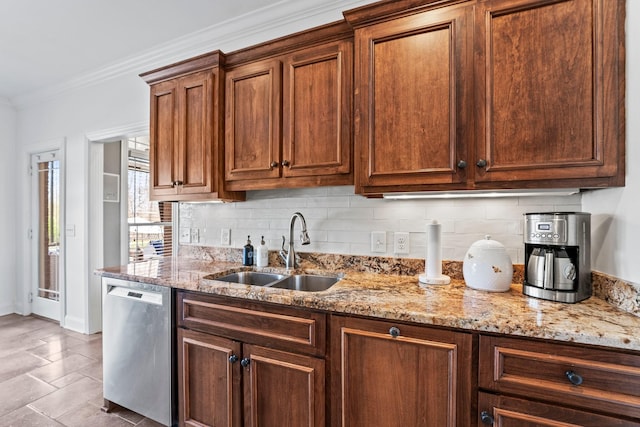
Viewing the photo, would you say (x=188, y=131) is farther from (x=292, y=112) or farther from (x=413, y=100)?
(x=413, y=100)

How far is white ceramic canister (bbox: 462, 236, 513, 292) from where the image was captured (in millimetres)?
1396

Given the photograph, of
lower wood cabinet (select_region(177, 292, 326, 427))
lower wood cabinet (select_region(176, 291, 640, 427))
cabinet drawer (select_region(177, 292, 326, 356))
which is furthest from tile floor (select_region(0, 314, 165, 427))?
cabinet drawer (select_region(177, 292, 326, 356))

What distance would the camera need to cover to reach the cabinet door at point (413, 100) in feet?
4.53

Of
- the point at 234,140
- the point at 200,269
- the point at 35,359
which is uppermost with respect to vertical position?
the point at 234,140

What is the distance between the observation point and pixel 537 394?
39.0 inches

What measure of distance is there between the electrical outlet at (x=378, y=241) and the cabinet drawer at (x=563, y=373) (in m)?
0.88

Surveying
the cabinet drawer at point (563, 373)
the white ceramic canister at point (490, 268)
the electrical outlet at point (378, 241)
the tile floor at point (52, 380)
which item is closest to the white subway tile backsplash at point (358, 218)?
the electrical outlet at point (378, 241)

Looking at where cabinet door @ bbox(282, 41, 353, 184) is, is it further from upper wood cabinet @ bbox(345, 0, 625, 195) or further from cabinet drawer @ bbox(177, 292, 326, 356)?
cabinet drawer @ bbox(177, 292, 326, 356)

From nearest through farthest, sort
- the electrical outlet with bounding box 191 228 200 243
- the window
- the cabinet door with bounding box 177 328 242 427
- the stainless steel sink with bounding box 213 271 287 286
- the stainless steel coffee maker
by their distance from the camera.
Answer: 1. the stainless steel coffee maker
2. the cabinet door with bounding box 177 328 242 427
3. the stainless steel sink with bounding box 213 271 287 286
4. the electrical outlet with bounding box 191 228 200 243
5. the window

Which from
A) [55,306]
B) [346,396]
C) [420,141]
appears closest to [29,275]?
[55,306]

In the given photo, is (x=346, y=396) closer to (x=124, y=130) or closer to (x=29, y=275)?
(x=124, y=130)

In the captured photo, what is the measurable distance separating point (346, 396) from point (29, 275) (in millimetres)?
4677

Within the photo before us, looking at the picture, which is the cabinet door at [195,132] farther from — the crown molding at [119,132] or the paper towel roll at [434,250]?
the paper towel roll at [434,250]

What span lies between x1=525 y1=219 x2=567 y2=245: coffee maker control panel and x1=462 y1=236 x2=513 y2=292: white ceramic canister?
0.45ft
